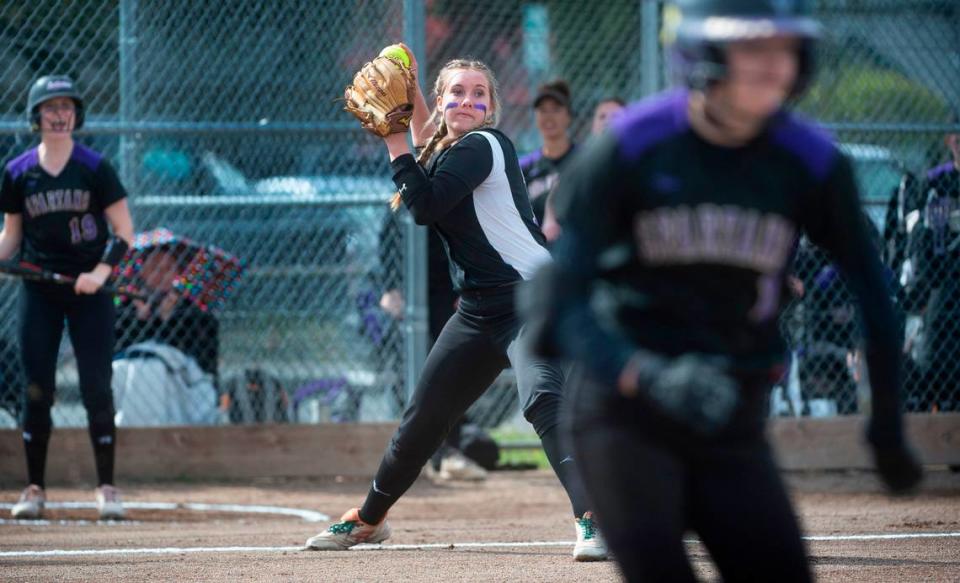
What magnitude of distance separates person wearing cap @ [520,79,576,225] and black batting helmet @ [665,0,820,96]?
563 cm

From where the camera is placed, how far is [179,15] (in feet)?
26.6

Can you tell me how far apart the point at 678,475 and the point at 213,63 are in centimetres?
623

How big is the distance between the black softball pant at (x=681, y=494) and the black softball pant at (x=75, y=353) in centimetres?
487

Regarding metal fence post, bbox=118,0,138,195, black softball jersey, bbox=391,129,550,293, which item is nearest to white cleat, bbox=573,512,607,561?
black softball jersey, bbox=391,129,550,293

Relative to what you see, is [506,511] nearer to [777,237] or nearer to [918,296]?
[918,296]

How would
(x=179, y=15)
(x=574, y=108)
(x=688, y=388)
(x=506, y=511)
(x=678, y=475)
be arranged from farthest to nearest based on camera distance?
(x=574, y=108)
(x=179, y=15)
(x=506, y=511)
(x=678, y=475)
(x=688, y=388)

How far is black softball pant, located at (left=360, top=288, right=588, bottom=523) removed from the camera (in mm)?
4883

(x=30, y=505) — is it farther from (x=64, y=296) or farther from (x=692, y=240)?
(x=692, y=240)

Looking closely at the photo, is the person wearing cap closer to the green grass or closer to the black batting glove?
the green grass

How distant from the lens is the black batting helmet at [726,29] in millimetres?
2510

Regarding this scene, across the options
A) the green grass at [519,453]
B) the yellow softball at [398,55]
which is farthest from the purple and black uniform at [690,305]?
the green grass at [519,453]

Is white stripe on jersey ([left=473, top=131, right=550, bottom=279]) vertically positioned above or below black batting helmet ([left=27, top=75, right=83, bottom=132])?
below

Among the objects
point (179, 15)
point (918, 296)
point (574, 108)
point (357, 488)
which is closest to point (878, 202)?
point (918, 296)

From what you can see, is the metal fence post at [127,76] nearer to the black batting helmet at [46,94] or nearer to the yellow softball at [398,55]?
the black batting helmet at [46,94]
